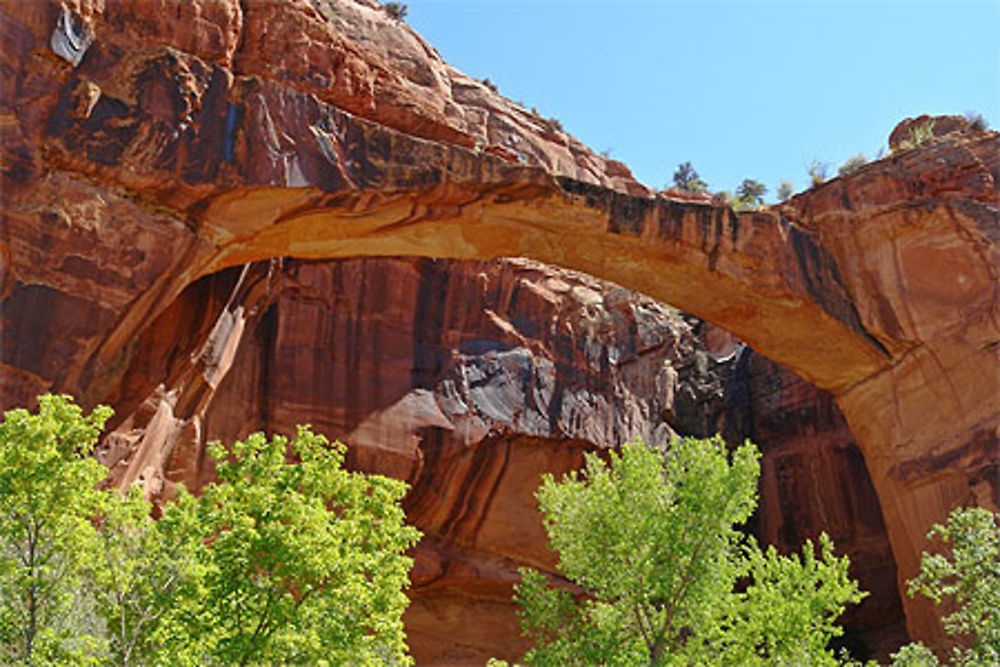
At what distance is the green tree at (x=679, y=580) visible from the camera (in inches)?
542

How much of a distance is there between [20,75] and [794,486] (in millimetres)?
25647

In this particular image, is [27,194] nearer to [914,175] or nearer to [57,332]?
[57,332]

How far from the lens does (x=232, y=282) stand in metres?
21.2

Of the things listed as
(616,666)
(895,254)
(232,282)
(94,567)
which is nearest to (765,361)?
(895,254)

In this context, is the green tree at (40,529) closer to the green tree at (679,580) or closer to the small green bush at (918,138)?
the green tree at (679,580)

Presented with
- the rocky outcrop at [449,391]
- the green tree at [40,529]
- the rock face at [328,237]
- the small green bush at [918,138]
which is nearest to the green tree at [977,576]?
the rock face at [328,237]

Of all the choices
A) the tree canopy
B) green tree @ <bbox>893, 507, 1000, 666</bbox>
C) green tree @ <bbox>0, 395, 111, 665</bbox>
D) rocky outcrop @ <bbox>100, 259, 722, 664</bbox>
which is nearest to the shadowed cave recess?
rocky outcrop @ <bbox>100, 259, 722, 664</bbox>

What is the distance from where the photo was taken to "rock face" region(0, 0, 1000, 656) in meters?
16.2

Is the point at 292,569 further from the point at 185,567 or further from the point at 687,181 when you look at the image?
the point at 687,181

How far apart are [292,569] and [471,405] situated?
16.3 metres

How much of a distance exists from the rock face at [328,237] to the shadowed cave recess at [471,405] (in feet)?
0.58

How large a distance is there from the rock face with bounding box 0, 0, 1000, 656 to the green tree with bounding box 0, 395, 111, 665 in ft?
16.4

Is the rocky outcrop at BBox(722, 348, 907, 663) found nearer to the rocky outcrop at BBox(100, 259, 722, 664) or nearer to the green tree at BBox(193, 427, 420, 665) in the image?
the rocky outcrop at BBox(100, 259, 722, 664)

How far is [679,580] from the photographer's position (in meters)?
14.5
